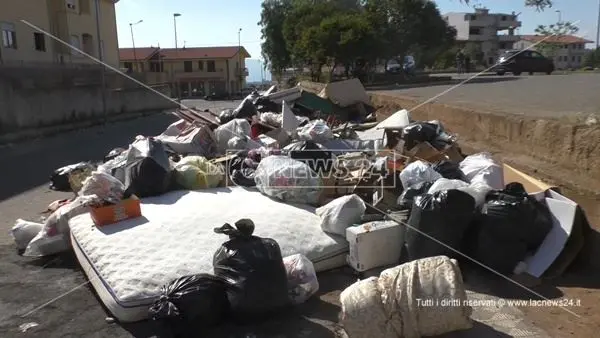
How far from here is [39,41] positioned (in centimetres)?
2434

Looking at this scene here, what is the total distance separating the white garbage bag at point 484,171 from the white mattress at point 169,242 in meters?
1.46

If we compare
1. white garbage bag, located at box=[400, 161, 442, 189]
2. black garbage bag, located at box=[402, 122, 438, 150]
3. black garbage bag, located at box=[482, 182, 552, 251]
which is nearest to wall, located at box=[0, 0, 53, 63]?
black garbage bag, located at box=[402, 122, 438, 150]

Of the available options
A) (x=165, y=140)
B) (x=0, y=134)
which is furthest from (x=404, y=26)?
(x=165, y=140)

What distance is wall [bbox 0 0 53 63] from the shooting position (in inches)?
838

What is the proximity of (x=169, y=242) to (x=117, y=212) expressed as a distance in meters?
0.71

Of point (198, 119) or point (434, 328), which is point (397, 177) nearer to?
point (434, 328)

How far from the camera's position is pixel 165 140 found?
6426 millimetres

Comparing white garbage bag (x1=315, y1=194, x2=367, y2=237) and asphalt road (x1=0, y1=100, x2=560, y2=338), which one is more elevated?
white garbage bag (x1=315, y1=194, x2=367, y2=237)

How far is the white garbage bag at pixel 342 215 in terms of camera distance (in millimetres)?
3834

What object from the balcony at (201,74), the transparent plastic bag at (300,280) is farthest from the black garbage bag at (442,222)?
the balcony at (201,74)

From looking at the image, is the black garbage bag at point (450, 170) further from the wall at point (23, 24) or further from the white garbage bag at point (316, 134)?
the wall at point (23, 24)

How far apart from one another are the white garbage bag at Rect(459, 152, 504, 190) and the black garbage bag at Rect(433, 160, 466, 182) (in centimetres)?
4

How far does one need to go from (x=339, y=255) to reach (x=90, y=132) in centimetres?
1443

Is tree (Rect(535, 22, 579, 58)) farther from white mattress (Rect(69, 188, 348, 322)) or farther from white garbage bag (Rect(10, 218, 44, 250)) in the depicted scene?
white garbage bag (Rect(10, 218, 44, 250))
